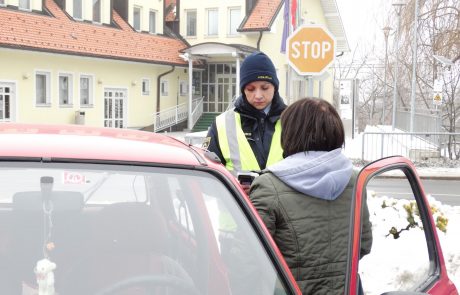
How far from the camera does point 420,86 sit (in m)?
29.7

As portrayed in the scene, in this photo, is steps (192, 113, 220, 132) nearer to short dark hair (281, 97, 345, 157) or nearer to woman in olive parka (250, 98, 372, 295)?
short dark hair (281, 97, 345, 157)

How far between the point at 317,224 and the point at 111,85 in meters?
28.7

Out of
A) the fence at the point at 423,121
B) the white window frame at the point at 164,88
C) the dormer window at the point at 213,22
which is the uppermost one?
the dormer window at the point at 213,22

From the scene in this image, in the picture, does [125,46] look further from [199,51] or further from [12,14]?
[12,14]

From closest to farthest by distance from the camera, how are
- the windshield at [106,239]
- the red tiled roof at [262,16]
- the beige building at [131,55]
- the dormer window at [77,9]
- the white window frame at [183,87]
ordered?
the windshield at [106,239] < the beige building at [131,55] < the dormer window at [77,9] < the red tiled roof at [262,16] < the white window frame at [183,87]

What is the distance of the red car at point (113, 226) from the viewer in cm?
A: 203

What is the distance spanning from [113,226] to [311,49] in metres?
6.73

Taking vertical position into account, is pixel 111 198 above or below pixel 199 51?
below

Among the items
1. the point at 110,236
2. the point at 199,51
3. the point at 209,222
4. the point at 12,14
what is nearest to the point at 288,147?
the point at 209,222

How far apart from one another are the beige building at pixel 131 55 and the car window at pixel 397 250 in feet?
52.3

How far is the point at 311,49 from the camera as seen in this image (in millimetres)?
8586

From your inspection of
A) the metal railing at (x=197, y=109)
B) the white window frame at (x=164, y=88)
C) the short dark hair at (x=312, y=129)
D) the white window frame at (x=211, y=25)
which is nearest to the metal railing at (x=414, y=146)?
the short dark hair at (x=312, y=129)

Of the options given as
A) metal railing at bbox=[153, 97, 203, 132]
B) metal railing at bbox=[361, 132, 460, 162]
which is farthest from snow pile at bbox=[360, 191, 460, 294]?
metal railing at bbox=[153, 97, 203, 132]

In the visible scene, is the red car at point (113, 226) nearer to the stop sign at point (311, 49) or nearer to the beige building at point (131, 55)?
the stop sign at point (311, 49)
